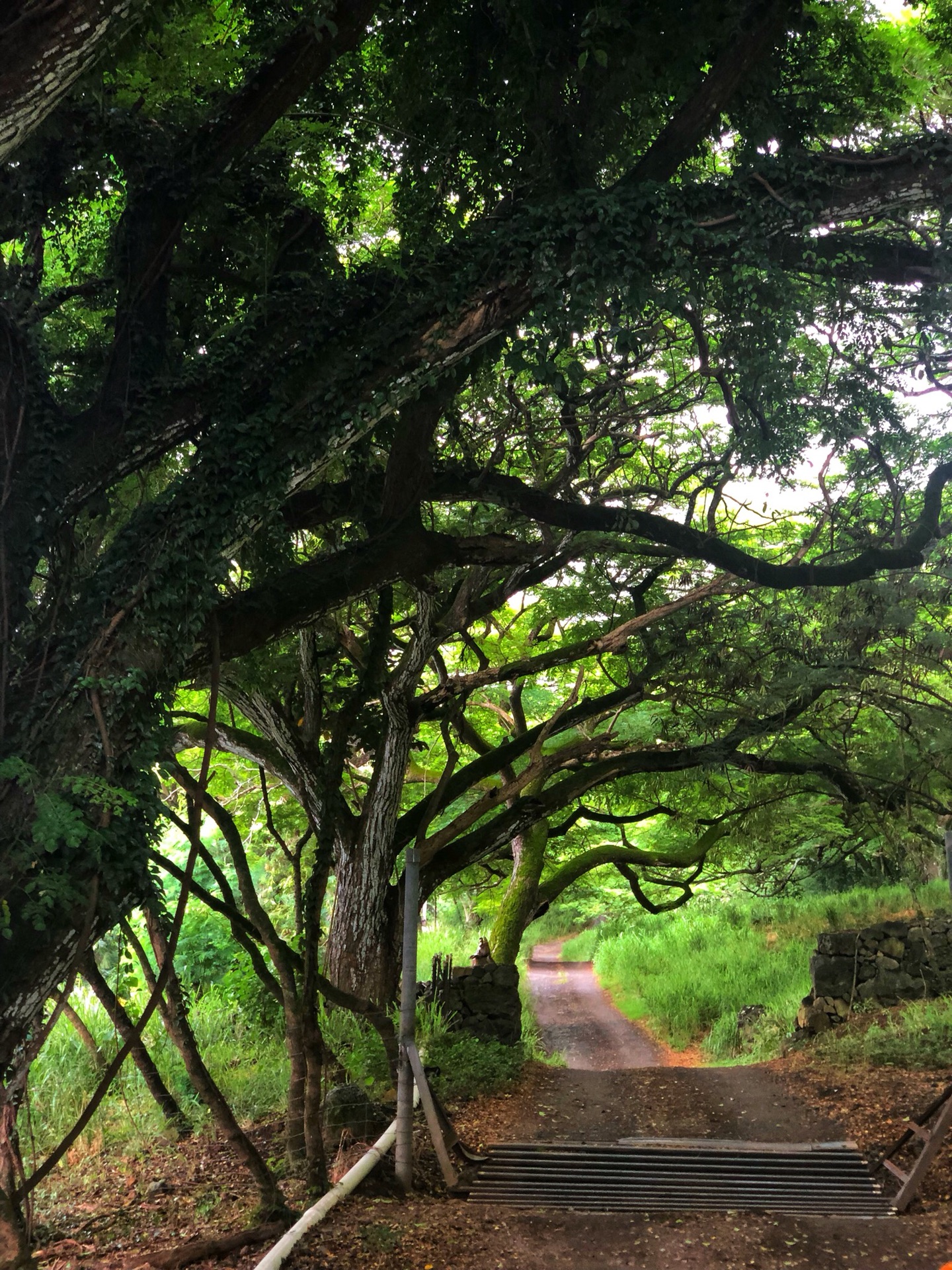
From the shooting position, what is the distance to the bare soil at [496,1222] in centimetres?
427

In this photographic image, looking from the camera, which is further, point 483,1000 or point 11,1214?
point 483,1000

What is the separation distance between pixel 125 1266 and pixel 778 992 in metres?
12.1

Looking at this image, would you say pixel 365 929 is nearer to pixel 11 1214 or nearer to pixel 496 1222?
pixel 496 1222

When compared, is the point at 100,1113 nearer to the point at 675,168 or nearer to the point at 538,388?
the point at 538,388

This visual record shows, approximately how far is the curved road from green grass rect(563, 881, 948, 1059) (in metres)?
0.43

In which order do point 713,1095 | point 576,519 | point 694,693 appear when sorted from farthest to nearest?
point 694,693, point 713,1095, point 576,519

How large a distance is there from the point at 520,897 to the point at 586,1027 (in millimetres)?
7544

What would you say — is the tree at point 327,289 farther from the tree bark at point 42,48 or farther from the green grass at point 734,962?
the green grass at point 734,962

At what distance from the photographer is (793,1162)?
235 inches

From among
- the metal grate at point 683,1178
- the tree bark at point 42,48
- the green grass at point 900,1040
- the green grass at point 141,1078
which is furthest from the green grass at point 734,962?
the tree bark at point 42,48

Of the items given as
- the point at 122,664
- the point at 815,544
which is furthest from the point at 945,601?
the point at 122,664

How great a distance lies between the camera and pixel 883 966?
37.4ft

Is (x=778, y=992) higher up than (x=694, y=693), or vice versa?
(x=694, y=693)

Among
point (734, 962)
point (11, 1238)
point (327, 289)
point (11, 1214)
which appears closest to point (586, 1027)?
point (734, 962)
